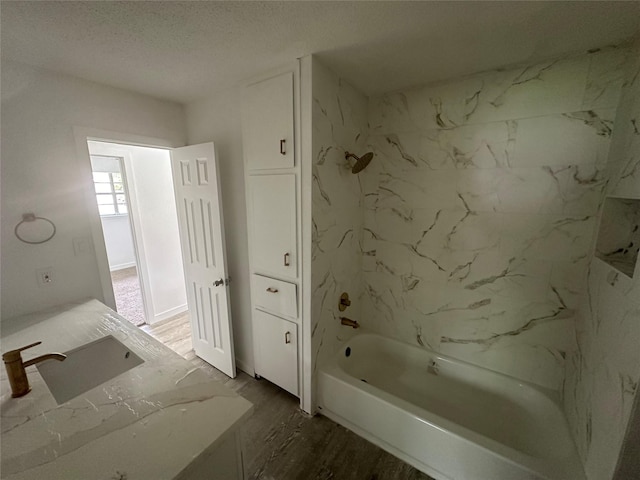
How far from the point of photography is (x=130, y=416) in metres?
0.78

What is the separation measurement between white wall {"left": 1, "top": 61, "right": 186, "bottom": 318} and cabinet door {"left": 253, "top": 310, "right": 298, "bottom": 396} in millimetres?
1157

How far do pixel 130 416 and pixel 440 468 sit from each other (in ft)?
5.04

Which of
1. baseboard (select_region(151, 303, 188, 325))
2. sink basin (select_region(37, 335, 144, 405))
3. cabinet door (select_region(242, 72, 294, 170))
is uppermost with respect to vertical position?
cabinet door (select_region(242, 72, 294, 170))

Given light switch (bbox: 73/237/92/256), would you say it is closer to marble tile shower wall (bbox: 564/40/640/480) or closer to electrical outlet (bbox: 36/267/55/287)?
electrical outlet (bbox: 36/267/55/287)

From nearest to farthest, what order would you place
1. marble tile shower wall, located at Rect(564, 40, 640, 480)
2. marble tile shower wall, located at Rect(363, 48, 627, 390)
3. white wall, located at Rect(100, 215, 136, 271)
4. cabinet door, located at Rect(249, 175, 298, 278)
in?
marble tile shower wall, located at Rect(564, 40, 640, 480), marble tile shower wall, located at Rect(363, 48, 627, 390), cabinet door, located at Rect(249, 175, 298, 278), white wall, located at Rect(100, 215, 136, 271)

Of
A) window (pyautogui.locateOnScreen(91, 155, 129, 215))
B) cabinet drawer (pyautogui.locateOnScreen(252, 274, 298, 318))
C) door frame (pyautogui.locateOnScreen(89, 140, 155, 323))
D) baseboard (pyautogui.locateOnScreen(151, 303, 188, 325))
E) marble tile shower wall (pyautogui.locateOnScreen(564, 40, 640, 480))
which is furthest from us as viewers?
window (pyautogui.locateOnScreen(91, 155, 129, 215))

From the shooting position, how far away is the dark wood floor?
A: 1381mm

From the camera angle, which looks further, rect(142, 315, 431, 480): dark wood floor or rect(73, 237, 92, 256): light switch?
rect(73, 237, 92, 256): light switch

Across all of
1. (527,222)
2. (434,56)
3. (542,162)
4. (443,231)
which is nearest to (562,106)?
(542,162)

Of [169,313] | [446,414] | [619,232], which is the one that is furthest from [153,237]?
[619,232]

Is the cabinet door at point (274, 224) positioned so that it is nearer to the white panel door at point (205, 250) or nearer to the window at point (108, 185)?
the white panel door at point (205, 250)

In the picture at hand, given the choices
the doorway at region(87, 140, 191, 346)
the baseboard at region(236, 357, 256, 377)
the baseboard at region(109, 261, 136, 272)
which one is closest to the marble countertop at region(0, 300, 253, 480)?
the baseboard at region(236, 357, 256, 377)

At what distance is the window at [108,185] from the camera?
15.4ft

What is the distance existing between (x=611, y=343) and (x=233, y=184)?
2242 millimetres
